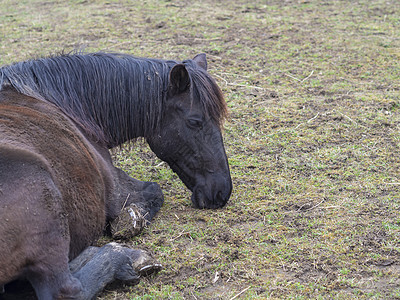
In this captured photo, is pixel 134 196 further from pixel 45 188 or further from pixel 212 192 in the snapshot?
pixel 45 188

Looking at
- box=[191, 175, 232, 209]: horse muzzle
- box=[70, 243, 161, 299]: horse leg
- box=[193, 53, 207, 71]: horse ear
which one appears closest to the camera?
box=[70, 243, 161, 299]: horse leg

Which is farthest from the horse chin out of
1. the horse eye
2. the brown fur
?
the brown fur

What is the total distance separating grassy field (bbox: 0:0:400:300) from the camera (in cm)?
373

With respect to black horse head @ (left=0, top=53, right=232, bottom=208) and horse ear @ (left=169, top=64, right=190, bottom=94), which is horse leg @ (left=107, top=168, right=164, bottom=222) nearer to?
black horse head @ (left=0, top=53, right=232, bottom=208)

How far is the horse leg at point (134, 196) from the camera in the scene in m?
4.23

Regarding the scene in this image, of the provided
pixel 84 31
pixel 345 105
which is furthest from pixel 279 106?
pixel 84 31

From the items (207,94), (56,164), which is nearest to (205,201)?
(207,94)

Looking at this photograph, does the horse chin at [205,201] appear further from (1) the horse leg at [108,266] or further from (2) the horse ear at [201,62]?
(2) the horse ear at [201,62]

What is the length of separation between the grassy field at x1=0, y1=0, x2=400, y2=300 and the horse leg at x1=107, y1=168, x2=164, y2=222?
133mm

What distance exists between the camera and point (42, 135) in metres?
3.71

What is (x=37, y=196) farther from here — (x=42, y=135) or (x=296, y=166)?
(x=296, y=166)

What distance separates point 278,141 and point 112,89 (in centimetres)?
232

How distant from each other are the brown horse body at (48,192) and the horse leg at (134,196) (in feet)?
0.04

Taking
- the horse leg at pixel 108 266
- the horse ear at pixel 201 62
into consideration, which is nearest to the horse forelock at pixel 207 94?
the horse ear at pixel 201 62
